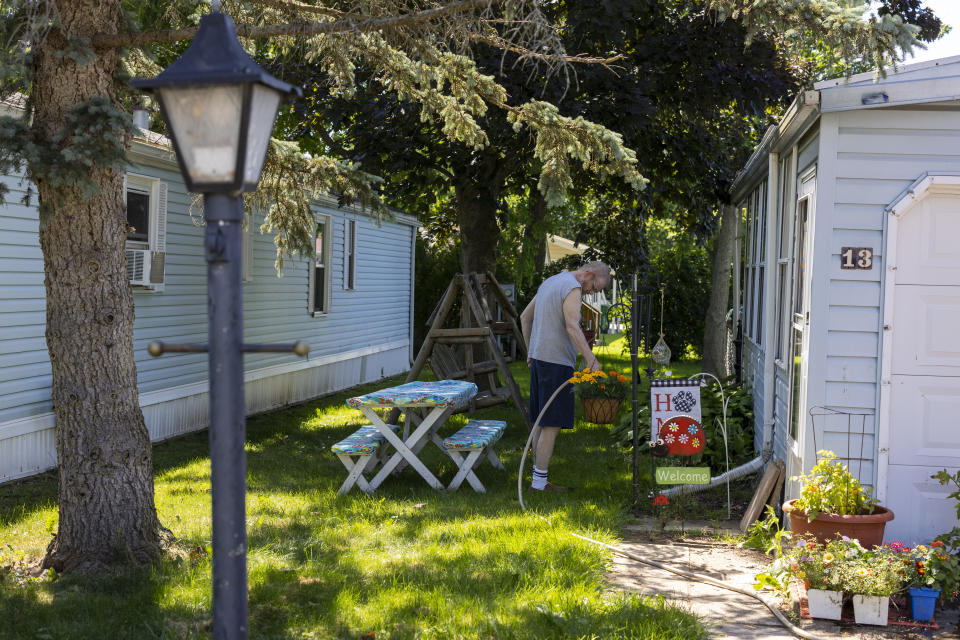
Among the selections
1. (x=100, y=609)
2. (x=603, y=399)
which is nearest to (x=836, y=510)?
(x=100, y=609)

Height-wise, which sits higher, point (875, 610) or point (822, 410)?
point (822, 410)

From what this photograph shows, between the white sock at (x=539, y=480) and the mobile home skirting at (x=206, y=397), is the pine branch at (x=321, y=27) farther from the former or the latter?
the mobile home skirting at (x=206, y=397)

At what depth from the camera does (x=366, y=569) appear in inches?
204

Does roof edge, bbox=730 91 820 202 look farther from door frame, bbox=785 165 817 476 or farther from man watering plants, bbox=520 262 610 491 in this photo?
man watering plants, bbox=520 262 610 491

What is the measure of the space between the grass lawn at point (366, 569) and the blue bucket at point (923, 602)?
115 cm

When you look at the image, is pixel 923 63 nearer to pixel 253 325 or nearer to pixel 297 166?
pixel 297 166

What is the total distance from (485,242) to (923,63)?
8.05 m

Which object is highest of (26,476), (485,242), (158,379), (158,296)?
(485,242)

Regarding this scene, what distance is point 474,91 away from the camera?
6.96m

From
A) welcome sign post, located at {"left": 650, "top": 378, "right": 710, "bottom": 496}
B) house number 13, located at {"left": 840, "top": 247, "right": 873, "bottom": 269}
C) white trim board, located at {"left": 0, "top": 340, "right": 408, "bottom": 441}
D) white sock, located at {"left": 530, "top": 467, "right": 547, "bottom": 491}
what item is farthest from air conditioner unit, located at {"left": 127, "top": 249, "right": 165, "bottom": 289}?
house number 13, located at {"left": 840, "top": 247, "right": 873, "bottom": 269}

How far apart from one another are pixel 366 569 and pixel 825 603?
2443 millimetres

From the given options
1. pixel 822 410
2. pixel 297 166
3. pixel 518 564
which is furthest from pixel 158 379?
pixel 822 410

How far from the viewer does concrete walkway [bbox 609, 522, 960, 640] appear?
4.46m


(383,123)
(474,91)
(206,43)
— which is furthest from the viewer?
(383,123)
